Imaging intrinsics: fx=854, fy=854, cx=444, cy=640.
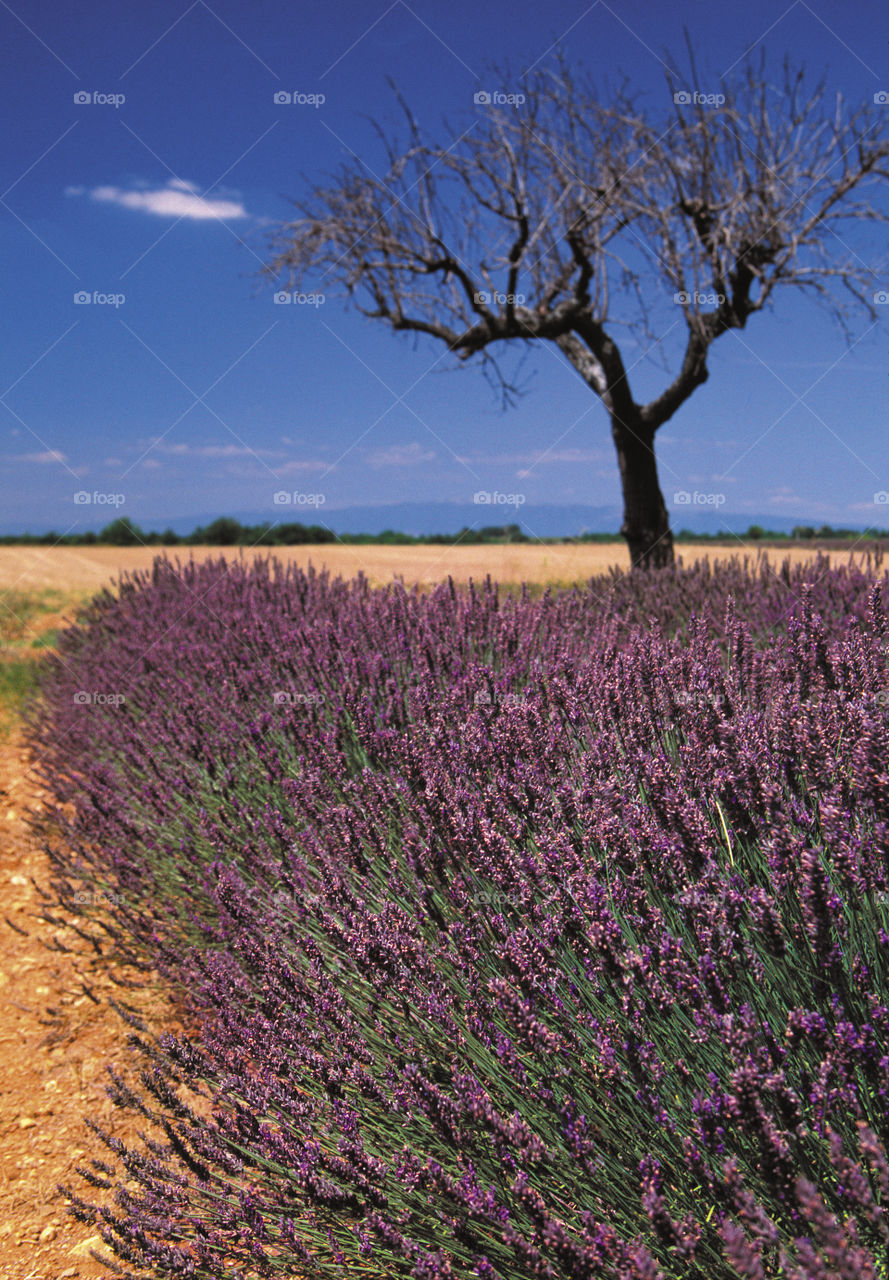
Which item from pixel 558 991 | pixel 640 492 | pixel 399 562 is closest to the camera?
pixel 558 991

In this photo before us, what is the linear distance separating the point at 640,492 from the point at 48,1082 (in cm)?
950

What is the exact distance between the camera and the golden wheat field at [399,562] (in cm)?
1423

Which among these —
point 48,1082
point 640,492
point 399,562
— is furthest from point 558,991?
point 399,562

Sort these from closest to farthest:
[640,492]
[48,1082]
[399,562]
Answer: [48,1082] → [640,492] → [399,562]

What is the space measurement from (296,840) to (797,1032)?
1.87 metres

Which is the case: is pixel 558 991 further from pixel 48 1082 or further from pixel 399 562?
pixel 399 562

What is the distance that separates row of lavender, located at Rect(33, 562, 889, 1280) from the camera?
4.59ft

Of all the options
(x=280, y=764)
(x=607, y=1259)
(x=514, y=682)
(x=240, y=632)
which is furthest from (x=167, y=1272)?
(x=240, y=632)

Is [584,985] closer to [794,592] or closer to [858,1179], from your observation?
[858,1179]

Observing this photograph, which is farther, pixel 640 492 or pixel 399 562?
pixel 399 562

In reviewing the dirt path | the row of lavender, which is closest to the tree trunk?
the row of lavender

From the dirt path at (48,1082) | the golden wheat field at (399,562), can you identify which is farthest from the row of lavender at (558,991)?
the golden wheat field at (399,562)

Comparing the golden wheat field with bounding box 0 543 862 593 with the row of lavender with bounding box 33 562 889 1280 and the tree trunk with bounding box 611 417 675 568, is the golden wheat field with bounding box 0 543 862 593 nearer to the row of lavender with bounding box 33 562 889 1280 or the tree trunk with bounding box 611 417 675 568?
the tree trunk with bounding box 611 417 675 568

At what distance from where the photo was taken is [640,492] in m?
11.1
